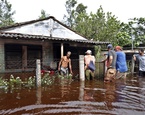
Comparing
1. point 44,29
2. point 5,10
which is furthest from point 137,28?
point 5,10

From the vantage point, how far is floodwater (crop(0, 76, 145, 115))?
611 centimetres

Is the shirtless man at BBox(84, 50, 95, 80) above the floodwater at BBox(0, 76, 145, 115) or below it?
above

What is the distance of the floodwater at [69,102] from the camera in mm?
6113

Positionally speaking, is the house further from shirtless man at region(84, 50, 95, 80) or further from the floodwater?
the floodwater

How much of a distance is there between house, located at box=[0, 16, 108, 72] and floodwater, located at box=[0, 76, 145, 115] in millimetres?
5966

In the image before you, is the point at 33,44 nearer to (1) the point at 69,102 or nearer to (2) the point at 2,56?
(2) the point at 2,56

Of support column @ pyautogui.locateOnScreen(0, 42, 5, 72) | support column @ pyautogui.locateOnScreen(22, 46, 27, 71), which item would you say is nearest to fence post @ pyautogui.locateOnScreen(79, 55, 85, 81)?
support column @ pyautogui.locateOnScreen(22, 46, 27, 71)

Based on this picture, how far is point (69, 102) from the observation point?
23.4ft

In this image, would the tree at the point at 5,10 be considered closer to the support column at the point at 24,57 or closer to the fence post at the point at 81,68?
the support column at the point at 24,57

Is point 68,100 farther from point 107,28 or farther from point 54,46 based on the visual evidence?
point 107,28

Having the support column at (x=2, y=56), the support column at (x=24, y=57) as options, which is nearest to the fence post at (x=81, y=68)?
the support column at (x=24, y=57)

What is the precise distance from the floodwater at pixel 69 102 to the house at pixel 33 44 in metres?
5.97

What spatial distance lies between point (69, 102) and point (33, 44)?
9747 mm

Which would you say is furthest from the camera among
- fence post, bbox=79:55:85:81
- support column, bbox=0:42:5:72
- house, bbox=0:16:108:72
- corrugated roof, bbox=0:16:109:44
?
corrugated roof, bbox=0:16:109:44
